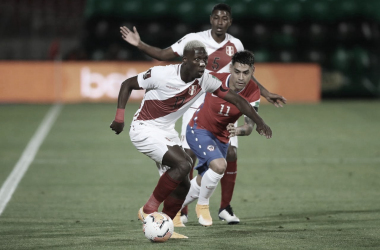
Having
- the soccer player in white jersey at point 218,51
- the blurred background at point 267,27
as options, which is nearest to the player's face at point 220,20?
the soccer player in white jersey at point 218,51

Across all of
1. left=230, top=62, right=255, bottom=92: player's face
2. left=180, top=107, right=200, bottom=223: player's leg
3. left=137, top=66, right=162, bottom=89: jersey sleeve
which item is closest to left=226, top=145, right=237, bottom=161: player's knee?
left=180, top=107, right=200, bottom=223: player's leg

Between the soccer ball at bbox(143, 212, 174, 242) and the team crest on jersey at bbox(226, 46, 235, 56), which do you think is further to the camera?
the team crest on jersey at bbox(226, 46, 235, 56)

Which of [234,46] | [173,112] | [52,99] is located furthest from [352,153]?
[52,99]

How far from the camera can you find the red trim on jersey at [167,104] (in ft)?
20.0

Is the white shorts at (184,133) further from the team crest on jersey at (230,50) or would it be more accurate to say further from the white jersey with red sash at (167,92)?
the white jersey with red sash at (167,92)

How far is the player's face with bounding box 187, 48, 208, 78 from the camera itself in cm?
583

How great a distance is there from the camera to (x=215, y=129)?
274 inches

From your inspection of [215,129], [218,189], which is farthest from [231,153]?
[218,189]

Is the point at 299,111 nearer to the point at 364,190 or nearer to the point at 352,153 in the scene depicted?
the point at 352,153

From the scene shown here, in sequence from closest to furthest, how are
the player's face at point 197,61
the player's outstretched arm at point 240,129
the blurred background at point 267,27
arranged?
the player's face at point 197,61
the player's outstretched arm at point 240,129
the blurred background at point 267,27

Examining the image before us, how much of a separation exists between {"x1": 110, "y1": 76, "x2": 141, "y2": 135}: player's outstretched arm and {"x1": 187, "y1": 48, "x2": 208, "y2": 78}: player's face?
0.51 meters

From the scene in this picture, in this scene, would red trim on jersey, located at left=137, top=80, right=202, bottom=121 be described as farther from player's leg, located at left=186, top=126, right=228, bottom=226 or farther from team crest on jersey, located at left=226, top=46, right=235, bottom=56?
team crest on jersey, located at left=226, top=46, right=235, bottom=56

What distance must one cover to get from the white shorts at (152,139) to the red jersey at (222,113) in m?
0.80

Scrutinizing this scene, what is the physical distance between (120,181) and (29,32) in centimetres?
1812
